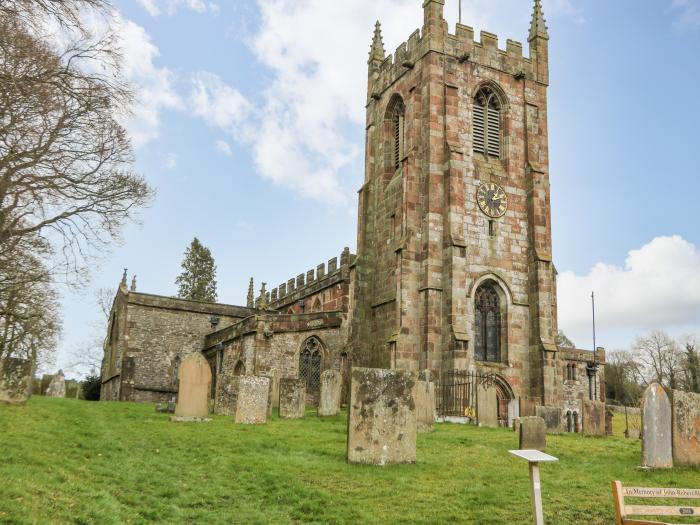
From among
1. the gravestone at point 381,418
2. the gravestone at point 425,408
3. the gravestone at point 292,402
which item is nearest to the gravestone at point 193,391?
the gravestone at point 292,402

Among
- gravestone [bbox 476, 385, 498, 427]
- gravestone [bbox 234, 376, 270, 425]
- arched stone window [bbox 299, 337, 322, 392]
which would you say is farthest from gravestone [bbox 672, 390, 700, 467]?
arched stone window [bbox 299, 337, 322, 392]

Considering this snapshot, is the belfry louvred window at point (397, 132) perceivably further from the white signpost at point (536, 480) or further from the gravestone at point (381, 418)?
the white signpost at point (536, 480)

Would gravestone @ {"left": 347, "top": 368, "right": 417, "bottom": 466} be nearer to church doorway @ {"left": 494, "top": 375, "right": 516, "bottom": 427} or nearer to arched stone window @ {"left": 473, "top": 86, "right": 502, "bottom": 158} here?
church doorway @ {"left": 494, "top": 375, "right": 516, "bottom": 427}

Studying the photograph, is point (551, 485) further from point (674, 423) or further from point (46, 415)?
point (46, 415)

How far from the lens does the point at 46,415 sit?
14055mm

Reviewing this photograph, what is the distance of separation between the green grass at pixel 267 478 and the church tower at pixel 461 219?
10.2 m

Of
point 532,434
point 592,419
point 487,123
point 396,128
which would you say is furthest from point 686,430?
point 396,128

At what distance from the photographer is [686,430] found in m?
11.1

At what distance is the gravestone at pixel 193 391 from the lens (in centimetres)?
1531

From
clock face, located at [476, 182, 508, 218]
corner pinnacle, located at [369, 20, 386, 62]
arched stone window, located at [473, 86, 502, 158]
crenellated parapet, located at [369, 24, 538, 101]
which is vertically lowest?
clock face, located at [476, 182, 508, 218]

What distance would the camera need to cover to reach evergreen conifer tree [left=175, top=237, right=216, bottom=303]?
1857 inches

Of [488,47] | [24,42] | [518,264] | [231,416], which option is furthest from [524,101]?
[24,42]

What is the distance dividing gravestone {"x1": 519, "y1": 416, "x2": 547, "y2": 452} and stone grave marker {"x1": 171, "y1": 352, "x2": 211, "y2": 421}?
23.6ft

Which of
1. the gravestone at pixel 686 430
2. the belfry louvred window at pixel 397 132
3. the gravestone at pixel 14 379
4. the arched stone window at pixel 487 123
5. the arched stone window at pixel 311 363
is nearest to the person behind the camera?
the gravestone at pixel 686 430
